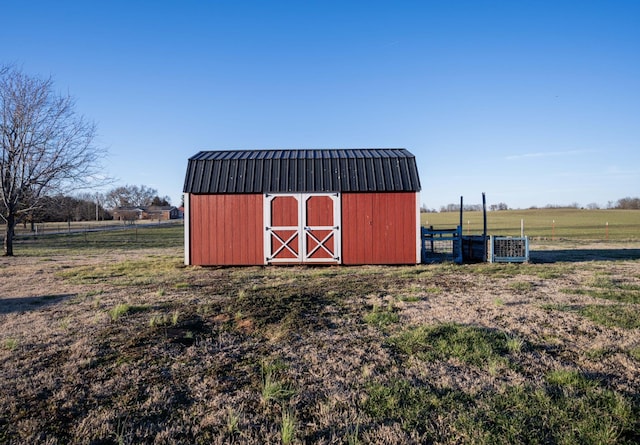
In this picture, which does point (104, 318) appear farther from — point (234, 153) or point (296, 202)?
point (234, 153)

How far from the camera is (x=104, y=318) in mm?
6238

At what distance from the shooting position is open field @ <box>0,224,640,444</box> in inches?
118

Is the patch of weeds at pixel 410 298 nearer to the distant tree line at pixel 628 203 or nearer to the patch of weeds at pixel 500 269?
the patch of weeds at pixel 500 269

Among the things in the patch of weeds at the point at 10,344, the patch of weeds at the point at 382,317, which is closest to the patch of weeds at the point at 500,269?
the patch of weeds at the point at 382,317

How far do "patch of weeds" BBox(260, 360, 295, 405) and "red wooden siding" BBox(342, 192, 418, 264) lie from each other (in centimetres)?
906

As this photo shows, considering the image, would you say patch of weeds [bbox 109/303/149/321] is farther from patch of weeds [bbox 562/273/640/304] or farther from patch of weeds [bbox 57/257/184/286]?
patch of weeds [bbox 562/273/640/304]

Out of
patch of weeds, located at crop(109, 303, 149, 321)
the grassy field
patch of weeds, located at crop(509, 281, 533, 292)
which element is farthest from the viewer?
the grassy field

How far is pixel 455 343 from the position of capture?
16.0 ft

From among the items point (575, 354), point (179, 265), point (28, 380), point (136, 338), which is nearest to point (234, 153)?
point (179, 265)

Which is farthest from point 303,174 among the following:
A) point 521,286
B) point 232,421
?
point 232,421

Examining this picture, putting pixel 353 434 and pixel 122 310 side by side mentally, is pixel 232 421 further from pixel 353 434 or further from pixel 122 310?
pixel 122 310

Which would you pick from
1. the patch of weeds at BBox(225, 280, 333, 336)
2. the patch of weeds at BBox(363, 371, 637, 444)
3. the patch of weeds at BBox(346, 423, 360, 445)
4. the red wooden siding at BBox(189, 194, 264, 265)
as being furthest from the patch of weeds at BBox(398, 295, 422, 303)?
the red wooden siding at BBox(189, 194, 264, 265)

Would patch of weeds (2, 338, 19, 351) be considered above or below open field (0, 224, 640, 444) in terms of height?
above

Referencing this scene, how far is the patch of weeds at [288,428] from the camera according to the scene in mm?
2845
